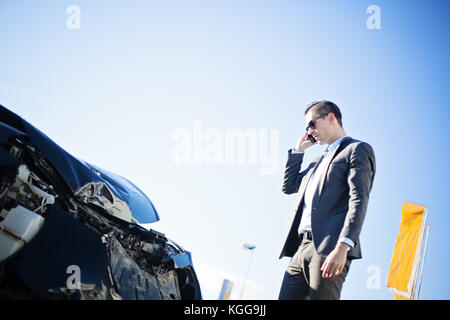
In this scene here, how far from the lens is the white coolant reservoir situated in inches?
64.7

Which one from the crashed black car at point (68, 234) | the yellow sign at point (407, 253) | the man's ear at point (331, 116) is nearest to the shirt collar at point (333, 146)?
the man's ear at point (331, 116)

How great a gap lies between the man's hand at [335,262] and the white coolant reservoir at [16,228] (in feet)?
5.55

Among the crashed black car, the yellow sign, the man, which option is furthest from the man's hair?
the yellow sign

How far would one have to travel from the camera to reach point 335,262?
181 centimetres

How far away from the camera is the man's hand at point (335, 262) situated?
180cm

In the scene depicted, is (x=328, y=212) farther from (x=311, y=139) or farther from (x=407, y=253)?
(x=407, y=253)

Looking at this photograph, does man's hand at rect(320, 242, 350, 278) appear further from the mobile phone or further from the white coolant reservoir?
the white coolant reservoir

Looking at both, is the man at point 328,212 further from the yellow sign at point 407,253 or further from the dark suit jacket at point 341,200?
the yellow sign at point 407,253

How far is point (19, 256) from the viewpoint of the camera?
1.67 meters
